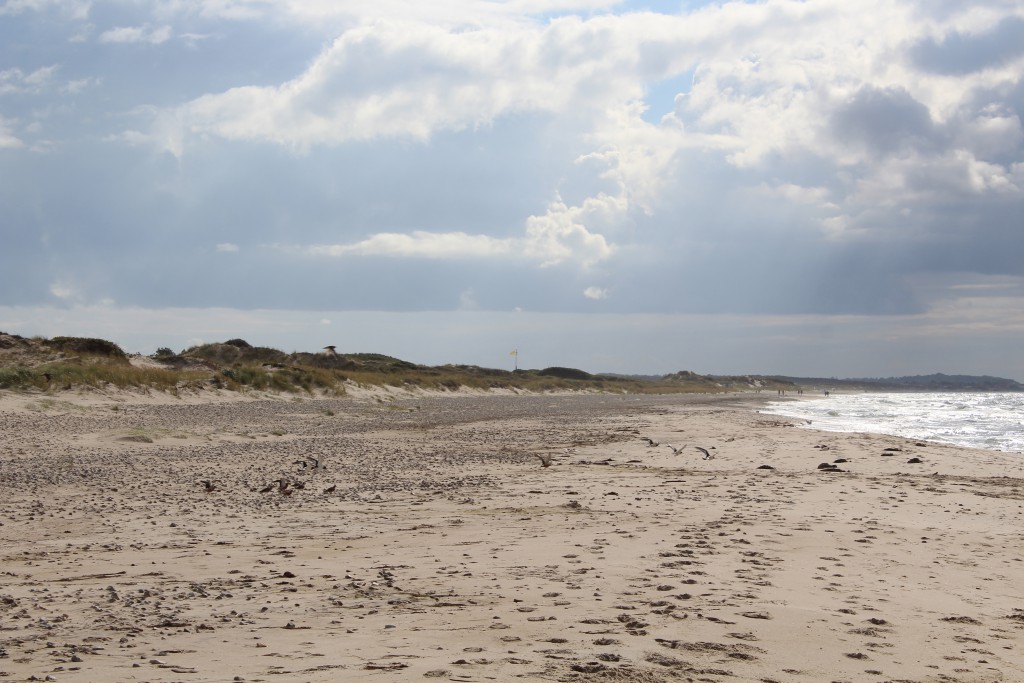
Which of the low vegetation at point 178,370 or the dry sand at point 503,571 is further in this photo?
Result: the low vegetation at point 178,370

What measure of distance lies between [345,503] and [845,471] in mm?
8658

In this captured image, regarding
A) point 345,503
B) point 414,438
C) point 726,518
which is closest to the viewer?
point 726,518

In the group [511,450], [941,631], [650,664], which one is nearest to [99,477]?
[511,450]

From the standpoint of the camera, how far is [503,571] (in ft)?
22.4

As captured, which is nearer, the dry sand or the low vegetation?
the dry sand

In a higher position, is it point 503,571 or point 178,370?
point 178,370

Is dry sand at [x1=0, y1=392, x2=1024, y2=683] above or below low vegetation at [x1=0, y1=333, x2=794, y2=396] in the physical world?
below

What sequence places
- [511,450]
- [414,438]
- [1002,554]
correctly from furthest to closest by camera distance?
[414,438]
[511,450]
[1002,554]

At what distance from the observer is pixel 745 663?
15.6 ft

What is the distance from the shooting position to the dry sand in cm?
475

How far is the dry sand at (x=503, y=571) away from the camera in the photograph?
475 centimetres

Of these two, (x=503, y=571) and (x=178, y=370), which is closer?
(x=503, y=571)

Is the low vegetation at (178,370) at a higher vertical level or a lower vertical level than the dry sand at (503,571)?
higher

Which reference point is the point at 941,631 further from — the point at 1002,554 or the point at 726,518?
the point at 726,518
